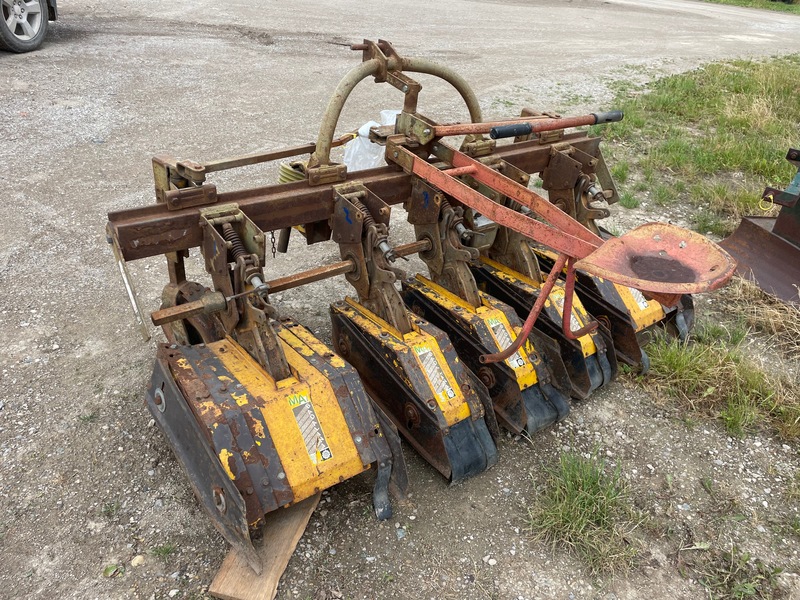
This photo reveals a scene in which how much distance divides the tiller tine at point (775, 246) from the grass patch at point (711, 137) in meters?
0.54

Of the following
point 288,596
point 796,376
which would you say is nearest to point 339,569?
point 288,596

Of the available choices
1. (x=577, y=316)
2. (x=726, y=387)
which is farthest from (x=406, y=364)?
(x=726, y=387)

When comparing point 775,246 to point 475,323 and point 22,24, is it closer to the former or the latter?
point 475,323

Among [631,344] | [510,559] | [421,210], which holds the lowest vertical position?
[510,559]

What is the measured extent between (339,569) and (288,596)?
0.22m

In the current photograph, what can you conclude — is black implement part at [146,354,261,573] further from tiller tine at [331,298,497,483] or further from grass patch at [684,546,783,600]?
grass patch at [684,546,783,600]

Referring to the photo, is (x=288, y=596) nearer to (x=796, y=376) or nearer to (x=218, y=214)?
(x=218, y=214)

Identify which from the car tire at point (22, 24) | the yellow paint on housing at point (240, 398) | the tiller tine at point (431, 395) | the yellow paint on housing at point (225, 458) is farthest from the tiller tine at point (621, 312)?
the car tire at point (22, 24)

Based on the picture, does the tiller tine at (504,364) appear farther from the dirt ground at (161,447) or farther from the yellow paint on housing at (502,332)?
the dirt ground at (161,447)

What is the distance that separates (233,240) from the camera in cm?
261

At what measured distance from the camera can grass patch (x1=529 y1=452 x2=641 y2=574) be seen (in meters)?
2.62

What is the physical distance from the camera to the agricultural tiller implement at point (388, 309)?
237cm

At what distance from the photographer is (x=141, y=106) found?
23.5 feet

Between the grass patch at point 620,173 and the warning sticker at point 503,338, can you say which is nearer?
the warning sticker at point 503,338
